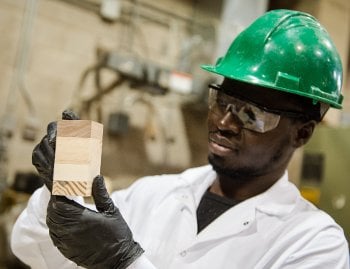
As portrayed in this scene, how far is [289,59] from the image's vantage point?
4.09 ft

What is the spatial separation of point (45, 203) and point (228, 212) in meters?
0.52

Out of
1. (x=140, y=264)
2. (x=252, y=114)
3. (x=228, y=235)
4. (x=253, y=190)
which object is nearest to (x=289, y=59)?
(x=252, y=114)

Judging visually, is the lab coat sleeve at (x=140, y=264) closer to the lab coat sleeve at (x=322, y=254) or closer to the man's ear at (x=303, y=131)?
the lab coat sleeve at (x=322, y=254)

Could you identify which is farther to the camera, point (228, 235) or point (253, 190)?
point (253, 190)

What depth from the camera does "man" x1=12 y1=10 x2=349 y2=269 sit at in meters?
1.16

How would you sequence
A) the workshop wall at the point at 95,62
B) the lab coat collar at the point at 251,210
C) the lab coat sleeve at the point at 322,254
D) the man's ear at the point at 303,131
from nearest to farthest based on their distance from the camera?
the lab coat sleeve at the point at 322,254, the lab coat collar at the point at 251,210, the man's ear at the point at 303,131, the workshop wall at the point at 95,62

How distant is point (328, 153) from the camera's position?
2793 millimetres

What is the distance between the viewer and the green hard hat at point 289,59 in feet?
4.08

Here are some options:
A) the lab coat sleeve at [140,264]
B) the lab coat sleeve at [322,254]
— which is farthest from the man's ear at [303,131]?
the lab coat sleeve at [140,264]

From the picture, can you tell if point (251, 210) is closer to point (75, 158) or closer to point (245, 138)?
point (245, 138)

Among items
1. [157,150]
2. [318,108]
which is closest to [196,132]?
[157,150]

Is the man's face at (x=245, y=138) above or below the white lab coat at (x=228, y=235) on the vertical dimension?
above

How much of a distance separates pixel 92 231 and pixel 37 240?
1.13 feet

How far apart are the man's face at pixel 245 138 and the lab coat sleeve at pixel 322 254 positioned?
263 millimetres
